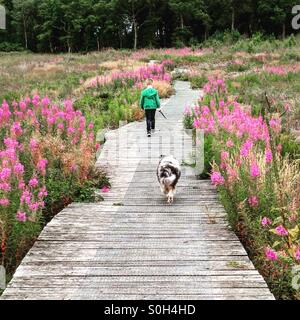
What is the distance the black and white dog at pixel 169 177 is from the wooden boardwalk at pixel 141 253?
6.6 inches

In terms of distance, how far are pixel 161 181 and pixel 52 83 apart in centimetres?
1698

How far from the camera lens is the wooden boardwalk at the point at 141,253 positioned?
14.4ft

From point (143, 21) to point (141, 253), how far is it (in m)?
54.9

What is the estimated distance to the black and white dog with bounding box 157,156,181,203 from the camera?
709 cm

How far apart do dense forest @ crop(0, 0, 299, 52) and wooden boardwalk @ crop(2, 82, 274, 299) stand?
146 feet

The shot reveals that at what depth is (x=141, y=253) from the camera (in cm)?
527

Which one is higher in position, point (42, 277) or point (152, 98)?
point (152, 98)

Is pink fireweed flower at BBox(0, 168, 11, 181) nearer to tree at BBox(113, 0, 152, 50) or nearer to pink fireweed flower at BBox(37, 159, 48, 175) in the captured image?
pink fireweed flower at BBox(37, 159, 48, 175)

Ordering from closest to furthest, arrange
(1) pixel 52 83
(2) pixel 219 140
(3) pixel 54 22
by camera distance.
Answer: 1. (2) pixel 219 140
2. (1) pixel 52 83
3. (3) pixel 54 22

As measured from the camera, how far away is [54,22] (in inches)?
2334

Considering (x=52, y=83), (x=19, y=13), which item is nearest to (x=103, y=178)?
(x=52, y=83)

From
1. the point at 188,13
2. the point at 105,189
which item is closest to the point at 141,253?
the point at 105,189

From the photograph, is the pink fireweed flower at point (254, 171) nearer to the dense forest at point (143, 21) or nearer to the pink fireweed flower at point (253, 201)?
the pink fireweed flower at point (253, 201)

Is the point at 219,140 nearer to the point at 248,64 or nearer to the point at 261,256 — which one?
the point at 261,256
